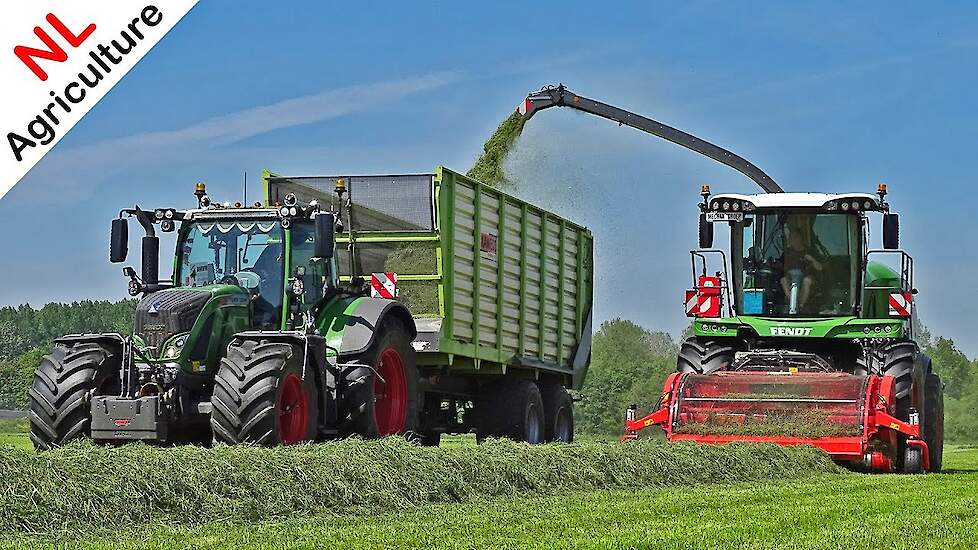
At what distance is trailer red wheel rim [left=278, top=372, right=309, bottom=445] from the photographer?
38.4 ft

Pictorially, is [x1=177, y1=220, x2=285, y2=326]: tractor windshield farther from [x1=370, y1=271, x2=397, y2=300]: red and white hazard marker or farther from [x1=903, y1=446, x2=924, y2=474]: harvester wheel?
[x1=903, y1=446, x2=924, y2=474]: harvester wheel

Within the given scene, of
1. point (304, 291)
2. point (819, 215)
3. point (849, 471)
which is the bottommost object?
point (849, 471)

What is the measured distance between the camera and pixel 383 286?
15.0m

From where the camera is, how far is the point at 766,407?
1497 centimetres

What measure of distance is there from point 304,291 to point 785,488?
4584mm

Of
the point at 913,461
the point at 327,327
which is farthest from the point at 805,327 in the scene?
the point at 327,327

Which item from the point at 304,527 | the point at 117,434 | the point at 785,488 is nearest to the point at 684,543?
the point at 304,527

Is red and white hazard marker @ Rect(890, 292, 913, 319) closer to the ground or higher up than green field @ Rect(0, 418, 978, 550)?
higher up

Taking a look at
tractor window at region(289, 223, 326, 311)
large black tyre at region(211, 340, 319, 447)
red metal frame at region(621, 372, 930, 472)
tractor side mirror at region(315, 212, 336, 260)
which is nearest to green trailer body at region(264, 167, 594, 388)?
tractor window at region(289, 223, 326, 311)

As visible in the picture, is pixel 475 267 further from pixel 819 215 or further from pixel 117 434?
pixel 117 434

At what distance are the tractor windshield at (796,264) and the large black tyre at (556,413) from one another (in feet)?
9.72

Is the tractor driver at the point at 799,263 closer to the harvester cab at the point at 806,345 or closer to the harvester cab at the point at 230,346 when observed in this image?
the harvester cab at the point at 806,345

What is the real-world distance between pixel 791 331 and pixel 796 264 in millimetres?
980

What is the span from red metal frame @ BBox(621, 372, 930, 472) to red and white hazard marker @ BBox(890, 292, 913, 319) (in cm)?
158
